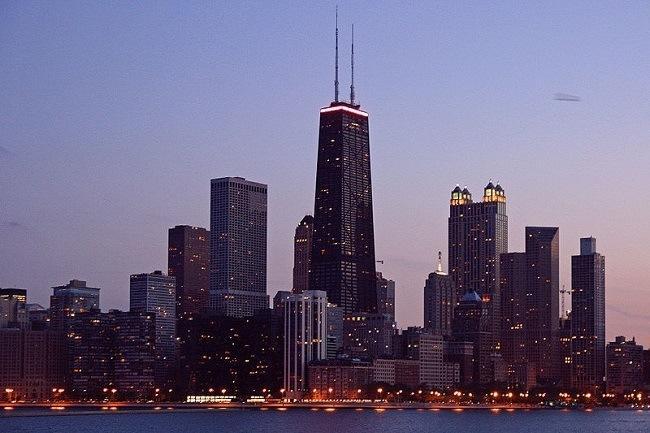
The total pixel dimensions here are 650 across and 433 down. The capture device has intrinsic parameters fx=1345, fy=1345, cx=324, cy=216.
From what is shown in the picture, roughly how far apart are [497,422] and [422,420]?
35.9 ft

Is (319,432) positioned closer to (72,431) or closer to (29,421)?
(72,431)

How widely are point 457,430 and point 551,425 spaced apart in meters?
28.1

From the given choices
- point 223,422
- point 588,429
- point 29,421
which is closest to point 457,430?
point 588,429

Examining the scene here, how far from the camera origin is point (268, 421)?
18550cm

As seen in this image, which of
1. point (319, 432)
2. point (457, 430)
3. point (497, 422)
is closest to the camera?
point (319, 432)

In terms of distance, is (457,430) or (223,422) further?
(223,422)

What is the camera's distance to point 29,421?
18038 cm

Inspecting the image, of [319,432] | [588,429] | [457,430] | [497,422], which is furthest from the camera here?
[497,422]

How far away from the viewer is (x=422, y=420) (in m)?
197

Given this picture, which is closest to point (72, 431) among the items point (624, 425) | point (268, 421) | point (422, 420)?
point (268, 421)

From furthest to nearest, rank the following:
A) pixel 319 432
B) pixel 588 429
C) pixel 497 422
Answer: pixel 497 422 → pixel 588 429 → pixel 319 432

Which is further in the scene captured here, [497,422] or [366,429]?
[497,422]

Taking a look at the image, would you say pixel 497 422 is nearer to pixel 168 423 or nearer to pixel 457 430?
pixel 457 430

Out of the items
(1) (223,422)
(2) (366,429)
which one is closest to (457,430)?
(2) (366,429)
